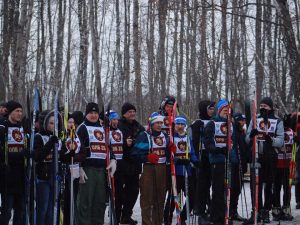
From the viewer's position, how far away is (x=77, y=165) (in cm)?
795

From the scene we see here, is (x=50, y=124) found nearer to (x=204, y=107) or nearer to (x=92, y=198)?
(x=92, y=198)

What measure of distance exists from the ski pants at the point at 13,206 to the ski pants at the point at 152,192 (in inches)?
71.9

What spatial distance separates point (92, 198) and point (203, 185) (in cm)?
236

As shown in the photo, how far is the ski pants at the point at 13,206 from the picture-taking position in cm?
783

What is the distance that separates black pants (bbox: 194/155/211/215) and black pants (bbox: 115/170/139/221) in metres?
1.07

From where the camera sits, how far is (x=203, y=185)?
9.94 metres

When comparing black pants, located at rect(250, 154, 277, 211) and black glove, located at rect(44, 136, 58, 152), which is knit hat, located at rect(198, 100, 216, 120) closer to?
black pants, located at rect(250, 154, 277, 211)

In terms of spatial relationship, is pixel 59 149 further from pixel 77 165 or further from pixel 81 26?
pixel 81 26

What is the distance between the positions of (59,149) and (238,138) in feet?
11.7

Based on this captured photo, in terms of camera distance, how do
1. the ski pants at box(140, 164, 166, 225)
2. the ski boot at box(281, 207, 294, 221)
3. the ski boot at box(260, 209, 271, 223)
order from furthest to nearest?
1. the ski boot at box(281, 207, 294, 221)
2. the ski boot at box(260, 209, 271, 223)
3. the ski pants at box(140, 164, 166, 225)

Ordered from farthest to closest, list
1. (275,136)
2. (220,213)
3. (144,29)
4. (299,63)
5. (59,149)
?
(144,29), (299,63), (275,136), (220,213), (59,149)

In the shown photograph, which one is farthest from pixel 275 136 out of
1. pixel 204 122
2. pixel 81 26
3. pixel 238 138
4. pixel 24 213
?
pixel 81 26

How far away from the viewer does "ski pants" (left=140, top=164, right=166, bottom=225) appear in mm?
8711

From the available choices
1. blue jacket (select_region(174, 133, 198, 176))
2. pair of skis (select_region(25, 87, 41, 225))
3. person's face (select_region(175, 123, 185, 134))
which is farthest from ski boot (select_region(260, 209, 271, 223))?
pair of skis (select_region(25, 87, 41, 225))
